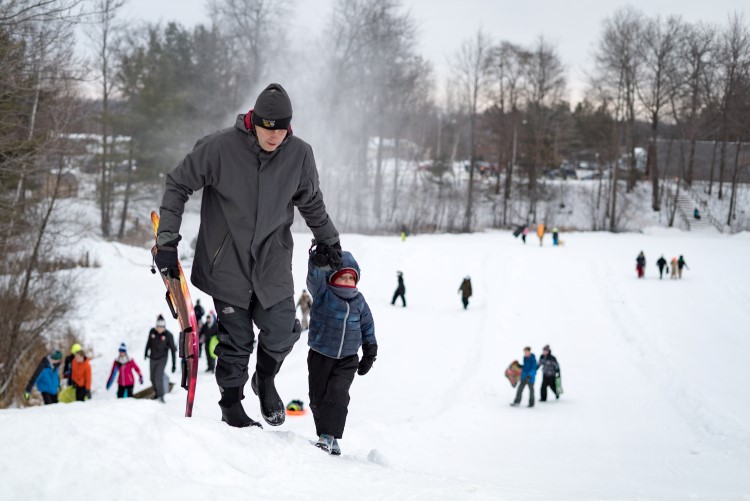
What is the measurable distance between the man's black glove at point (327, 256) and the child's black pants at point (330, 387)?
0.77 metres

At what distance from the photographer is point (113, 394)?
51.8 feet

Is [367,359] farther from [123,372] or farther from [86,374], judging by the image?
[123,372]

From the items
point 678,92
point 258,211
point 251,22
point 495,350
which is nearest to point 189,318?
point 258,211

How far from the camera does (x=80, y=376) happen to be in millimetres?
11859

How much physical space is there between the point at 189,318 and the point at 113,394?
1291 centimetres

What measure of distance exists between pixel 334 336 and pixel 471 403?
888cm

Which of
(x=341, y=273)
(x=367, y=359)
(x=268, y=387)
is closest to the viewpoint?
(x=268, y=387)

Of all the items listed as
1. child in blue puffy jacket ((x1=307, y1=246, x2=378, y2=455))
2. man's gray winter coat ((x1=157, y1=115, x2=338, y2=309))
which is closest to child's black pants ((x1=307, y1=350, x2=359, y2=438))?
child in blue puffy jacket ((x1=307, y1=246, x2=378, y2=455))

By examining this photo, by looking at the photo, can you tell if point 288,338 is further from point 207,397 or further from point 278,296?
point 207,397

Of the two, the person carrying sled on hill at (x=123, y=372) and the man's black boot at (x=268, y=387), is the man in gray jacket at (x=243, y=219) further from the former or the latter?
the person carrying sled on hill at (x=123, y=372)

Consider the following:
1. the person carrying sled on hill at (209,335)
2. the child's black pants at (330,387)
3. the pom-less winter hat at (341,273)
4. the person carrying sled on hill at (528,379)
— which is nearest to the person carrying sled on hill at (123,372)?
the person carrying sled on hill at (209,335)

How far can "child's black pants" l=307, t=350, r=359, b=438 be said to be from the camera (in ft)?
15.8

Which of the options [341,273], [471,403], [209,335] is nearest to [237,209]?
[341,273]

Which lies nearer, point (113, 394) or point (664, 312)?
point (113, 394)
